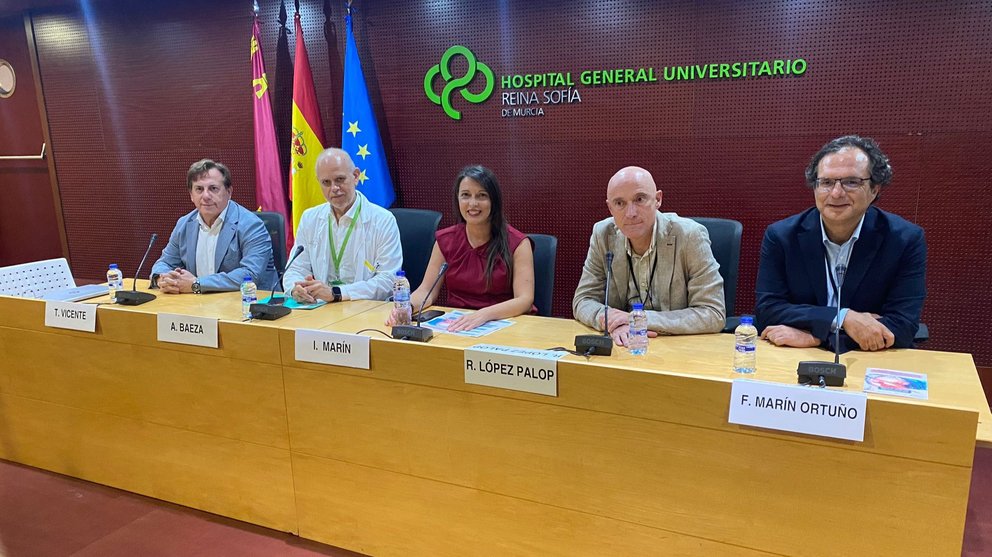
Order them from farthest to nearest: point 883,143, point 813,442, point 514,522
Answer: point 883,143
point 514,522
point 813,442

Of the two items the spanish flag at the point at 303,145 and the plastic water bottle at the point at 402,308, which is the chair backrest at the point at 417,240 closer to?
the plastic water bottle at the point at 402,308

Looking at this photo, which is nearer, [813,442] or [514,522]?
[813,442]

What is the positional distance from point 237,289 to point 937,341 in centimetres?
344

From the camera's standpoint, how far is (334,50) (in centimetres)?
390

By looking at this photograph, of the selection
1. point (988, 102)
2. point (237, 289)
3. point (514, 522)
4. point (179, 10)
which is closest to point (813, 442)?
point (514, 522)

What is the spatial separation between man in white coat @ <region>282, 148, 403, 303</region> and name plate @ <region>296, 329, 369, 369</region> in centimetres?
78

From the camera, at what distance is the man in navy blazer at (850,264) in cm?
167

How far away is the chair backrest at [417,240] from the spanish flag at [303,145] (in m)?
1.16

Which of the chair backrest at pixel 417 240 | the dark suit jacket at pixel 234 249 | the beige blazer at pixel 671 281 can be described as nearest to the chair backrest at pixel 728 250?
the beige blazer at pixel 671 281

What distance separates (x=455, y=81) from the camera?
3646 millimetres

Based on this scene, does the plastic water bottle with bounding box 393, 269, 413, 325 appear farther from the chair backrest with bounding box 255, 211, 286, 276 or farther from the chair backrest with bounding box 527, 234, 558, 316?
the chair backrest with bounding box 255, 211, 286, 276

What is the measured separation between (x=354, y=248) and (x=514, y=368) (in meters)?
1.42

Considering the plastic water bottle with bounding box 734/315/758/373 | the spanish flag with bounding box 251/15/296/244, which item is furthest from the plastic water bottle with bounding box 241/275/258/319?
the spanish flag with bounding box 251/15/296/244

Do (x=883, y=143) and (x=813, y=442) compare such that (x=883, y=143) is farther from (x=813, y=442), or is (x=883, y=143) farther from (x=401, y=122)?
(x=401, y=122)
